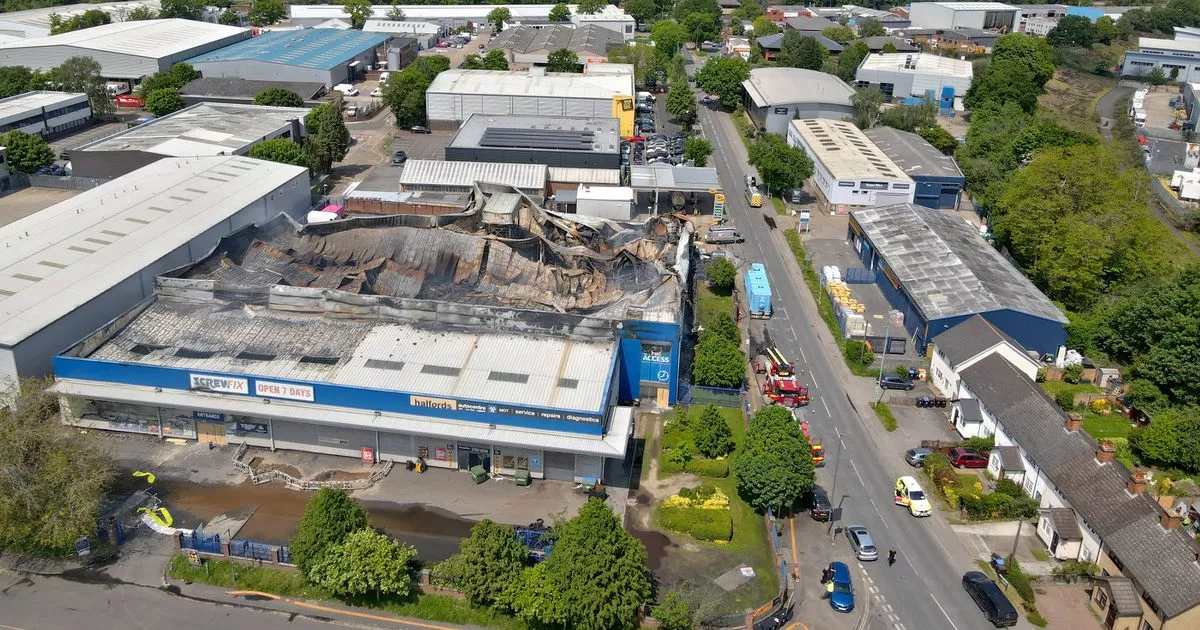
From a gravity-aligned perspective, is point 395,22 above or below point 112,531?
above

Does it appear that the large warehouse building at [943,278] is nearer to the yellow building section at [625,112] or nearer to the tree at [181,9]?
the yellow building section at [625,112]

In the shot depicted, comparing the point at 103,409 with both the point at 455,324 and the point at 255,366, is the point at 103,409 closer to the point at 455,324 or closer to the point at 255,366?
the point at 255,366

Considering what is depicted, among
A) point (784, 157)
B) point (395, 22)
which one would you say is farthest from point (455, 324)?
point (395, 22)

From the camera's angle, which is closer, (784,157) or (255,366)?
(255,366)

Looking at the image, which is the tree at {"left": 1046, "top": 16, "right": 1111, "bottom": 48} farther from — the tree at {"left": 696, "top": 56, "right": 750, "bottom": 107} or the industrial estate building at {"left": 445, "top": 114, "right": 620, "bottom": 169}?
the industrial estate building at {"left": 445, "top": 114, "right": 620, "bottom": 169}

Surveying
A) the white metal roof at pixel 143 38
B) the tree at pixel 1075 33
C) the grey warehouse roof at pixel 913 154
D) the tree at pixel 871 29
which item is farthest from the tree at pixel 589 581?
the tree at pixel 1075 33

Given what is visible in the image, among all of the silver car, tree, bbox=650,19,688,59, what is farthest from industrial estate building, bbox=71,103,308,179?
the silver car

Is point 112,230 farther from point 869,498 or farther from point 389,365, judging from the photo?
point 869,498
